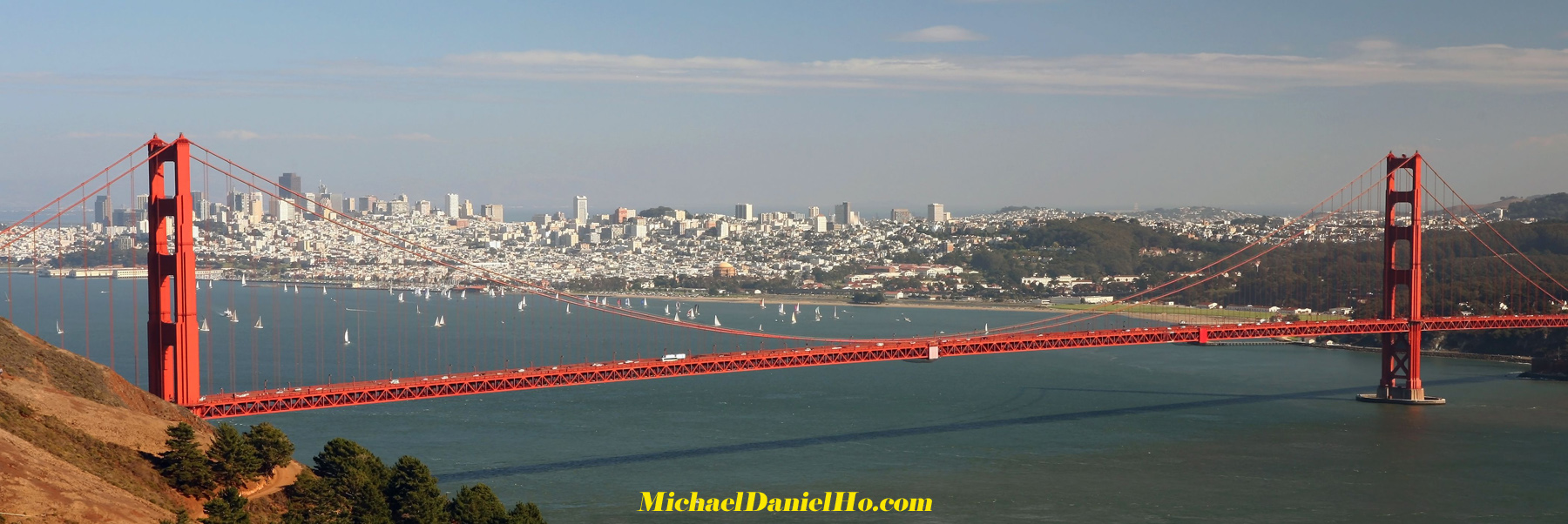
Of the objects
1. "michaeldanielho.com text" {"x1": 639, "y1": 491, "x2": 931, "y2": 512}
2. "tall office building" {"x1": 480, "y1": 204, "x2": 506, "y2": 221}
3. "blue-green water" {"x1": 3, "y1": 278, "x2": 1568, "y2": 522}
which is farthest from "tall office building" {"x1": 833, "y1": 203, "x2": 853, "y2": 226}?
"michaeldanielho.com text" {"x1": 639, "y1": 491, "x2": 931, "y2": 512}

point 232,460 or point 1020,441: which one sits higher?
point 232,460

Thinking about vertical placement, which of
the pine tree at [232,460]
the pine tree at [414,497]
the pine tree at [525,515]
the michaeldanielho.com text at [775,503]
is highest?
the pine tree at [232,460]

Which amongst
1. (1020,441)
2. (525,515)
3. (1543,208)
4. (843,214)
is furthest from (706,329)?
(843,214)

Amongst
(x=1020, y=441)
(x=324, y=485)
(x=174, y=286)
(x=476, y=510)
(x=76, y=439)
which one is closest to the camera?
(x=76, y=439)

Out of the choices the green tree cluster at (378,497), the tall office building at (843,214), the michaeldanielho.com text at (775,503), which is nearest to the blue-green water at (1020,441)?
the michaeldanielho.com text at (775,503)

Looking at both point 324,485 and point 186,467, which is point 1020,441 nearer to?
point 324,485

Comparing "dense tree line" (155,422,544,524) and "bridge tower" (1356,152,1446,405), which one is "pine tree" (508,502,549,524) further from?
"bridge tower" (1356,152,1446,405)

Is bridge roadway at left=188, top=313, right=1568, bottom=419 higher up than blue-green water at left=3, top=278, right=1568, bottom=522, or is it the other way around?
bridge roadway at left=188, top=313, right=1568, bottom=419

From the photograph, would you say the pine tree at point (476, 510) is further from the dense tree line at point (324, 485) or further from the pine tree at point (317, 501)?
the pine tree at point (317, 501)
